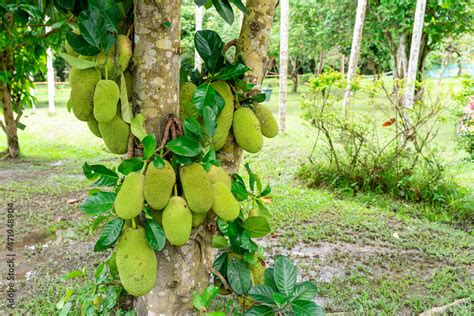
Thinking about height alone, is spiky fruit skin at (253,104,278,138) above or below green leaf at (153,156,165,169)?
above

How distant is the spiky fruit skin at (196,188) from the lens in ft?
3.22

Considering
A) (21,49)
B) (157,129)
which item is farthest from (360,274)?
(21,49)

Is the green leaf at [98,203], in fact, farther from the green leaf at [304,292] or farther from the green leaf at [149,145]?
the green leaf at [304,292]

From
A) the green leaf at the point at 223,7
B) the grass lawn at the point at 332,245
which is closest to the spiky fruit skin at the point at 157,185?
the green leaf at the point at 223,7

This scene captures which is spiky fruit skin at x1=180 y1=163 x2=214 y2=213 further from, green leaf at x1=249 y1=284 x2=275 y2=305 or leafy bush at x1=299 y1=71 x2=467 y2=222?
leafy bush at x1=299 y1=71 x2=467 y2=222

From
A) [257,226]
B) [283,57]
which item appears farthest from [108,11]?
[283,57]

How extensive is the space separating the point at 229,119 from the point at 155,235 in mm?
346

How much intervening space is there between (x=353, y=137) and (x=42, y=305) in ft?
10.5

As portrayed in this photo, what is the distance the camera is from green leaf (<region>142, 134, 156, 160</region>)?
3.16 ft

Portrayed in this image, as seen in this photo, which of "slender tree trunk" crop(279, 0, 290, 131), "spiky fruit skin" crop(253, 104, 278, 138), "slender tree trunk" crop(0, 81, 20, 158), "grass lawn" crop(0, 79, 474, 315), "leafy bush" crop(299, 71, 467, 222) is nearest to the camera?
"spiky fruit skin" crop(253, 104, 278, 138)

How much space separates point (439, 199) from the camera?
377 cm

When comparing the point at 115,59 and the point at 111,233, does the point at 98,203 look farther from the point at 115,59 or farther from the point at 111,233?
the point at 115,59

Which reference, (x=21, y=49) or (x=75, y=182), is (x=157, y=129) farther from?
(x=21, y=49)

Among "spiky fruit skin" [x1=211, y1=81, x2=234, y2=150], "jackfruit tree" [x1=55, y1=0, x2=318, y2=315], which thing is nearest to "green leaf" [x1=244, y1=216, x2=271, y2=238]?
"jackfruit tree" [x1=55, y1=0, x2=318, y2=315]
